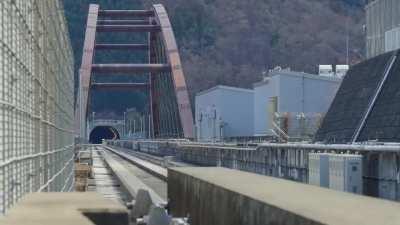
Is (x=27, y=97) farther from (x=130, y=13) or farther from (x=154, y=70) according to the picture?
(x=130, y=13)

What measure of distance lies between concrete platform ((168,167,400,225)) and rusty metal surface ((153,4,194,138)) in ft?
263

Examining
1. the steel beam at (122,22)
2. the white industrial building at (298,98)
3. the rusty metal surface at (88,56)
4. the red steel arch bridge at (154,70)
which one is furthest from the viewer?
the steel beam at (122,22)

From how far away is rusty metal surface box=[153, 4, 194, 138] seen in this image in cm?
10162

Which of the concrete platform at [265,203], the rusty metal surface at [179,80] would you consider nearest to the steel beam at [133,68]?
the rusty metal surface at [179,80]

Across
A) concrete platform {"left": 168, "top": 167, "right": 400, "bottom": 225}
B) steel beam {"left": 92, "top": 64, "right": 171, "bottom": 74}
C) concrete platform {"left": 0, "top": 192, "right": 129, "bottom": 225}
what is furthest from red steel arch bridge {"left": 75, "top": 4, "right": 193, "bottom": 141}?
concrete platform {"left": 0, "top": 192, "right": 129, "bottom": 225}

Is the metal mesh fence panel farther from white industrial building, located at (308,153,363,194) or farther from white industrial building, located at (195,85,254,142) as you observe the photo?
white industrial building, located at (195,85,254,142)

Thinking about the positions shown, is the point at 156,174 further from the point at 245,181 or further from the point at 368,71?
the point at 245,181

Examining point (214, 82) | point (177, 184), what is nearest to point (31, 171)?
point (177, 184)

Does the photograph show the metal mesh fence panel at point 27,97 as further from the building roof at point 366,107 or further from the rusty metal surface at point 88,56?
the rusty metal surface at point 88,56

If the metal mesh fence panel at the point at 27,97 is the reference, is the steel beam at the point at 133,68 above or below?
above

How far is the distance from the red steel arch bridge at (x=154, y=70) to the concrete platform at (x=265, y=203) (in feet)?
235

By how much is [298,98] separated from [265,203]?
61631mm

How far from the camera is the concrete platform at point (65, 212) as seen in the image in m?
8.92

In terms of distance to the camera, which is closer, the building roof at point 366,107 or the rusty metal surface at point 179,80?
the building roof at point 366,107
